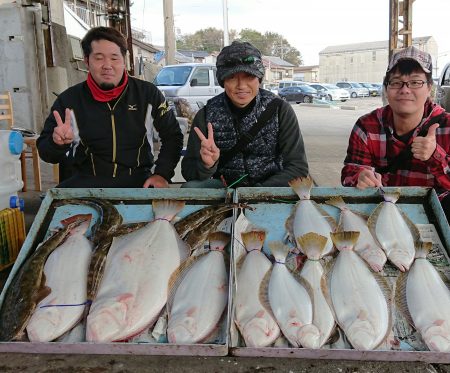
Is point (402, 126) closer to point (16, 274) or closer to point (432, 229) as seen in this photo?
point (432, 229)

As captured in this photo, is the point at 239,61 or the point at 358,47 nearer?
the point at 239,61

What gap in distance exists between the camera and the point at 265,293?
186 cm

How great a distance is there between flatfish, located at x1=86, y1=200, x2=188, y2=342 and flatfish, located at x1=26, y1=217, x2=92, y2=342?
88mm

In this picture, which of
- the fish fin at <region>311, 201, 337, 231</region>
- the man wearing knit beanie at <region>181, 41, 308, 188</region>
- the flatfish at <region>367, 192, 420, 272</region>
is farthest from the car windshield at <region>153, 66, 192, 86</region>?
the flatfish at <region>367, 192, 420, 272</region>

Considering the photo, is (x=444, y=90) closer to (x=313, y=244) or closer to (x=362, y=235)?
(x=362, y=235)

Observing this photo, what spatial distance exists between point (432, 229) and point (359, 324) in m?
0.82

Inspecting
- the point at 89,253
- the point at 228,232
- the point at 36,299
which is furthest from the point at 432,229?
the point at 36,299

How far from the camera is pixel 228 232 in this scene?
7.16ft

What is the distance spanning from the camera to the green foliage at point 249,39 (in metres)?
82.4

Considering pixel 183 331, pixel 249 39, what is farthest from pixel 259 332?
pixel 249 39

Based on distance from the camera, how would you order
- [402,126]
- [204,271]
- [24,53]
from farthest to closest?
[24,53] → [402,126] → [204,271]

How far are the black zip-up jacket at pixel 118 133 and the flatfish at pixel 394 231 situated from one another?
1.51 m

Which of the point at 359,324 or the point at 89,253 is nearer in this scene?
the point at 359,324

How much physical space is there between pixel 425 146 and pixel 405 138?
1.14 ft
